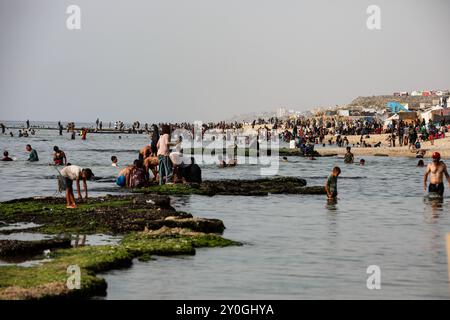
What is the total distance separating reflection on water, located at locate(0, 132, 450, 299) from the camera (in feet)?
45.7

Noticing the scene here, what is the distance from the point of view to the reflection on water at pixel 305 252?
13922 mm

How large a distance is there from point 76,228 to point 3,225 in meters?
2.05

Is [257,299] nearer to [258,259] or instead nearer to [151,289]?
[151,289]

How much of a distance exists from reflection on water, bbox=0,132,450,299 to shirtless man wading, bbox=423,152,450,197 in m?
0.50

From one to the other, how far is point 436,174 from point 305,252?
507 inches

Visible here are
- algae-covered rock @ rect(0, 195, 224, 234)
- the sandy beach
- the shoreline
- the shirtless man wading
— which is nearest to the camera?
the shoreline

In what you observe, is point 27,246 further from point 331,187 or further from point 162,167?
point 331,187

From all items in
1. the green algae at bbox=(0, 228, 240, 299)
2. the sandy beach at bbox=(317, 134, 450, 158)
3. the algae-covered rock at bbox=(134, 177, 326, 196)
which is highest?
the sandy beach at bbox=(317, 134, 450, 158)

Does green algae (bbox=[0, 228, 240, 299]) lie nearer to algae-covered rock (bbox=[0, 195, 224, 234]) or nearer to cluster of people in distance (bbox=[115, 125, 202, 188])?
algae-covered rock (bbox=[0, 195, 224, 234])

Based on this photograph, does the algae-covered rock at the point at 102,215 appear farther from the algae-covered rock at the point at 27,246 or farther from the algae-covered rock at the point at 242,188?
the algae-covered rock at the point at 242,188

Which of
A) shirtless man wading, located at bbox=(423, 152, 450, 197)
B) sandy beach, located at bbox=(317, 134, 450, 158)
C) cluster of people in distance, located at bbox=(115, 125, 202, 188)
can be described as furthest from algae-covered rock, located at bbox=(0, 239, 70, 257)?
sandy beach, located at bbox=(317, 134, 450, 158)

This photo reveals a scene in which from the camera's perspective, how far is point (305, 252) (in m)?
17.9
